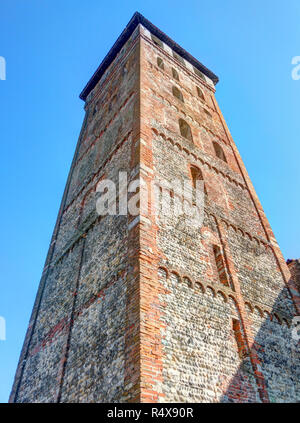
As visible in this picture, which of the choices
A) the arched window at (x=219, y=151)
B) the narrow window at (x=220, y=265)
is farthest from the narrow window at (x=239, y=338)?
the arched window at (x=219, y=151)

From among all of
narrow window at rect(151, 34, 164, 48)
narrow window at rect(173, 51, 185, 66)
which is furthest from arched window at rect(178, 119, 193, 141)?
narrow window at rect(173, 51, 185, 66)

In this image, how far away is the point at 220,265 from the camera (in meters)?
7.79

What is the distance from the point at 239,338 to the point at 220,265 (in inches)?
67.1

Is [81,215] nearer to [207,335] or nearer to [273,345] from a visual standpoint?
[207,335]

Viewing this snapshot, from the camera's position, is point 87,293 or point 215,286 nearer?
point 215,286

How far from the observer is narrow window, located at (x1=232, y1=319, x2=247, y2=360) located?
253 inches

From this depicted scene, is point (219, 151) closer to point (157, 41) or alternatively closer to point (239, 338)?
point (157, 41)

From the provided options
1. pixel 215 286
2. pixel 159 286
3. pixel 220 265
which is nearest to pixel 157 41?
pixel 220 265

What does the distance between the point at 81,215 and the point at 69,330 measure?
386 cm

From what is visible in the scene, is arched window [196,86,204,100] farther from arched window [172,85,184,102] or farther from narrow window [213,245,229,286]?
narrow window [213,245,229,286]

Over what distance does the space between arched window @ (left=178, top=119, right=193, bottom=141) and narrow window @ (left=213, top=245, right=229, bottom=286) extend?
178 inches
